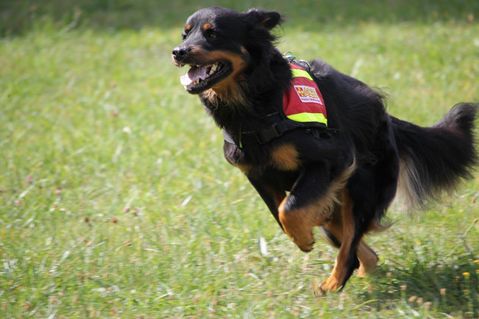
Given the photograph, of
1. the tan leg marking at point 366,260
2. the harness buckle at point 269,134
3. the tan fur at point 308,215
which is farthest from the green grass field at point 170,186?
the harness buckle at point 269,134

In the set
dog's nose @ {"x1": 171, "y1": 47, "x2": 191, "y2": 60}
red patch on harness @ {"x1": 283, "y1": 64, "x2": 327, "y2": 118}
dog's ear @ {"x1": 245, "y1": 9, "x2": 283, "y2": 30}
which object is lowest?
red patch on harness @ {"x1": 283, "y1": 64, "x2": 327, "y2": 118}

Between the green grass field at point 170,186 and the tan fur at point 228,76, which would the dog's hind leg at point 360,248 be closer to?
the green grass field at point 170,186

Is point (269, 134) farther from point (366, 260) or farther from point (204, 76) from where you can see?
point (366, 260)

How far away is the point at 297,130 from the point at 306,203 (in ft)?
1.38

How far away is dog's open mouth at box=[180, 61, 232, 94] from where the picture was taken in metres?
4.07

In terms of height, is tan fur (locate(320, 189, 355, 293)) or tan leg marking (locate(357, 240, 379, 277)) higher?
tan fur (locate(320, 189, 355, 293))

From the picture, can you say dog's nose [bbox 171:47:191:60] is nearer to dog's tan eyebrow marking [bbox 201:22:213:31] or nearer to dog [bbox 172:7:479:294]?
dog [bbox 172:7:479:294]

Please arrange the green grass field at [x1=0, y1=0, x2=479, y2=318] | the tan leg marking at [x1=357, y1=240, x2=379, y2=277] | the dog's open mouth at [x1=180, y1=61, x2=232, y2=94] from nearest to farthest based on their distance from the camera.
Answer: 1. the dog's open mouth at [x1=180, y1=61, x2=232, y2=94]
2. the green grass field at [x1=0, y1=0, x2=479, y2=318]
3. the tan leg marking at [x1=357, y1=240, x2=379, y2=277]

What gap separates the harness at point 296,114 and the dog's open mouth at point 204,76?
1.14 ft

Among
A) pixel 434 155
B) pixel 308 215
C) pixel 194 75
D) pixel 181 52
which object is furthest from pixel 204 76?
pixel 434 155


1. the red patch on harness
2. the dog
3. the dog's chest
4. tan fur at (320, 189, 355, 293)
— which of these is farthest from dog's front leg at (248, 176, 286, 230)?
the red patch on harness

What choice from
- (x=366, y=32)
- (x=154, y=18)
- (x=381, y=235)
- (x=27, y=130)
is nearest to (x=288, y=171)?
(x=381, y=235)

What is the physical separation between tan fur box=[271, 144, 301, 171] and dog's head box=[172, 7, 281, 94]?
48cm

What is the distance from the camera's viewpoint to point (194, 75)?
4.21 meters
